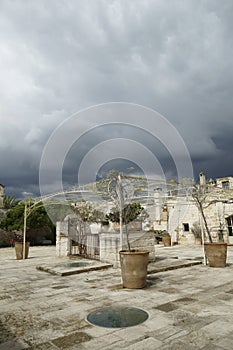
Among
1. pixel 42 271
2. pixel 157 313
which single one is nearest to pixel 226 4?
pixel 157 313

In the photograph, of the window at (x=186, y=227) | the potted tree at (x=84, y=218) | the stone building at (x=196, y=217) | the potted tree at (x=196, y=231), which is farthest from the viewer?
the window at (x=186, y=227)

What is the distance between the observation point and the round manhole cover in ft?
10.2

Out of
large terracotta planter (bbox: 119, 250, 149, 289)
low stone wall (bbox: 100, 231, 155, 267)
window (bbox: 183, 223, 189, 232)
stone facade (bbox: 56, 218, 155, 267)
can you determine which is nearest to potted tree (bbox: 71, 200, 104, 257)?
stone facade (bbox: 56, 218, 155, 267)

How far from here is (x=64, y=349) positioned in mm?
2475

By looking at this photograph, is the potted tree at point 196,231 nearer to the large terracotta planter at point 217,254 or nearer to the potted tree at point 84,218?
the potted tree at point 84,218

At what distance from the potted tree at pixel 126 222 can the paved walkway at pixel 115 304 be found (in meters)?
0.24

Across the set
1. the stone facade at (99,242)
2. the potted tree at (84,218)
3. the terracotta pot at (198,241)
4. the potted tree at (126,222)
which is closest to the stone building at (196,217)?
the terracotta pot at (198,241)

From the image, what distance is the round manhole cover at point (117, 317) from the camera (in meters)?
3.10

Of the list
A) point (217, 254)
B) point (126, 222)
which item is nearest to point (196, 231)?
point (217, 254)

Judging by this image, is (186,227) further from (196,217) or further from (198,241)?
(198,241)

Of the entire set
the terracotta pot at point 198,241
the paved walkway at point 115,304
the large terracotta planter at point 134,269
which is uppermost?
the large terracotta planter at point 134,269

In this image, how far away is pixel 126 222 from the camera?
6180mm

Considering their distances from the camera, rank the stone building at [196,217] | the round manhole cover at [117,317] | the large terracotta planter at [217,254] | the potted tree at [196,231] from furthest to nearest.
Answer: the potted tree at [196,231]
the stone building at [196,217]
the large terracotta planter at [217,254]
the round manhole cover at [117,317]

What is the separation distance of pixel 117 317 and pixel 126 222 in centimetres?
295
